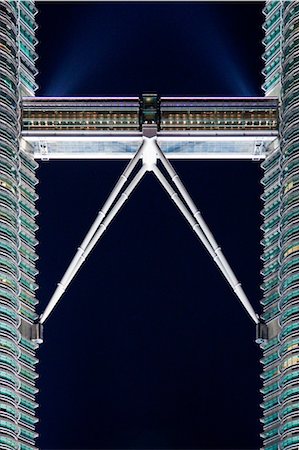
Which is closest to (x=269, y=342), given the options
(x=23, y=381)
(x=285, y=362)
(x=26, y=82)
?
(x=285, y=362)

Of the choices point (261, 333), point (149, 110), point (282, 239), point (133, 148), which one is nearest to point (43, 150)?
point (133, 148)

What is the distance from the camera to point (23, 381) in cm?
13238

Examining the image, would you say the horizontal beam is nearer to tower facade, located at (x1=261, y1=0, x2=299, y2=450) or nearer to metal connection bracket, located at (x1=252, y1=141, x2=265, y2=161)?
metal connection bracket, located at (x1=252, y1=141, x2=265, y2=161)

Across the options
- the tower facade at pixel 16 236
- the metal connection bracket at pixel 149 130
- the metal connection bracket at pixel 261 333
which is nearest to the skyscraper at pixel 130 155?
the tower facade at pixel 16 236

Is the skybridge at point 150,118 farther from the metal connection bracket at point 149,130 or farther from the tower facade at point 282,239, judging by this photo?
the tower facade at point 282,239

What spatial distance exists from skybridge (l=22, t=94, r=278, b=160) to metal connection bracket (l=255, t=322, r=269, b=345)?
647 inches

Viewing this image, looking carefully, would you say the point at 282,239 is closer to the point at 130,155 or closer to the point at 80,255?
the point at 80,255

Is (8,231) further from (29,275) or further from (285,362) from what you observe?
(285,362)

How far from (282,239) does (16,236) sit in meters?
21.3

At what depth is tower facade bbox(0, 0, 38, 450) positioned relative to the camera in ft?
404

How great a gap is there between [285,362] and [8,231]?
2417 centimetres

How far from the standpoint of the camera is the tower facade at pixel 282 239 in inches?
4830

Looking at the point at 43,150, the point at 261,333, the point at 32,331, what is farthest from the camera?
the point at 43,150

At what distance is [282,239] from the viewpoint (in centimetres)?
13062
